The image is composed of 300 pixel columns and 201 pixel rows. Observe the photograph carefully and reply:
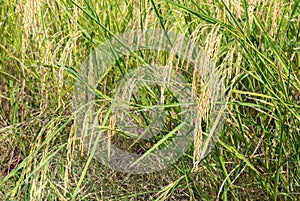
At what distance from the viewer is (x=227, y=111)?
5.56ft

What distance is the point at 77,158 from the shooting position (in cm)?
198

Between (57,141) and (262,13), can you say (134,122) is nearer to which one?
(57,141)

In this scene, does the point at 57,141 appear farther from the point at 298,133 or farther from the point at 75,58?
the point at 298,133

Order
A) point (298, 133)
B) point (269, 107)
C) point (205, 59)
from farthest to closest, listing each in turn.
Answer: point (269, 107)
point (298, 133)
point (205, 59)

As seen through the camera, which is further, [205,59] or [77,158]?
[77,158]

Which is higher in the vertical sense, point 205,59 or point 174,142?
point 205,59

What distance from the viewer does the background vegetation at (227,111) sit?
59.1 inches

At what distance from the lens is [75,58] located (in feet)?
6.55

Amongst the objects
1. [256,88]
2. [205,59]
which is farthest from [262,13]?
[205,59]

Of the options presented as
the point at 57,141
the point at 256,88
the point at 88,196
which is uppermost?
the point at 256,88

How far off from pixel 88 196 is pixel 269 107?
68cm

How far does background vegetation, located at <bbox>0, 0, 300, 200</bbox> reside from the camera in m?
1.50

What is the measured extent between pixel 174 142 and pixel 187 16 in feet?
1.28

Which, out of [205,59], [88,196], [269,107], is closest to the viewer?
[205,59]
